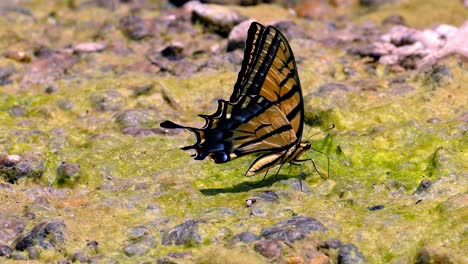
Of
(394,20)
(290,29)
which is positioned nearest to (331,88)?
(290,29)

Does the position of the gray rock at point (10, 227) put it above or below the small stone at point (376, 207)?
below

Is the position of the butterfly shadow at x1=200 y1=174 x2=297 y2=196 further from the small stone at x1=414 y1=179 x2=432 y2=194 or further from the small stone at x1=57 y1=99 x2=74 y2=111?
the small stone at x1=57 y1=99 x2=74 y2=111

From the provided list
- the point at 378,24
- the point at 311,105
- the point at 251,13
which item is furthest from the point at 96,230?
the point at 378,24

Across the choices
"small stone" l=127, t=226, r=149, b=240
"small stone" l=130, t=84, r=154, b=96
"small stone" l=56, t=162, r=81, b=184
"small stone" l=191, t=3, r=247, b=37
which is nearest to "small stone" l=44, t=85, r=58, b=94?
"small stone" l=130, t=84, r=154, b=96

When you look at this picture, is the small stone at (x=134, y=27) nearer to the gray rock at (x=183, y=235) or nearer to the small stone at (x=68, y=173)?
the small stone at (x=68, y=173)

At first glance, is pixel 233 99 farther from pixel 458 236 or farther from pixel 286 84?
pixel 458 236

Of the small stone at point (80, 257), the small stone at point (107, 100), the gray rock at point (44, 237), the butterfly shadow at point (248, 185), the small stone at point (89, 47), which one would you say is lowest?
the small stone at point (89, 47)

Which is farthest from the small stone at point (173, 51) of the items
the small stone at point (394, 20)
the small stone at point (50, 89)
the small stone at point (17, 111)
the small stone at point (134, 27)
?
the small stone at point (394, 20)
